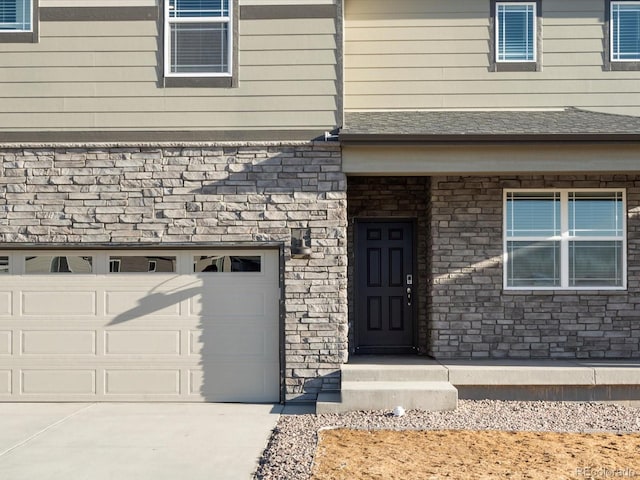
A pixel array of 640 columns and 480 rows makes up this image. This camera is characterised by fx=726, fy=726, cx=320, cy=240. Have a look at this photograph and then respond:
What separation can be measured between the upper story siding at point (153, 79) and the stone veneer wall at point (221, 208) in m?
0.34

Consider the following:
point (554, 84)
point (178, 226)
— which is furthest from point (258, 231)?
point (554, 84)

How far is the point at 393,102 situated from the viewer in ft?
32.2

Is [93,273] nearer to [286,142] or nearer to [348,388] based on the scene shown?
[286,142]

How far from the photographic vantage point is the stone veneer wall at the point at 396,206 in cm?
1038

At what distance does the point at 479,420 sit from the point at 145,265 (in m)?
4.36

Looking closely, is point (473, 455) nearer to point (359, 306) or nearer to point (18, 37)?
point (359, 306)

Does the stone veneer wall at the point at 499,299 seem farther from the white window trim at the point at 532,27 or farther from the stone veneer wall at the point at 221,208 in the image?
the stone veneer wall at the point at 221,208

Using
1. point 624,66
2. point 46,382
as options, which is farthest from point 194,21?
point 624,66

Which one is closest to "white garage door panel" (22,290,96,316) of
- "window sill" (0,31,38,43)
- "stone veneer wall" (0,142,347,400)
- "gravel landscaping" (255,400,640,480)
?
"stone veneer wall" (0,142,347,400)

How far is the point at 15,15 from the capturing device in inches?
354

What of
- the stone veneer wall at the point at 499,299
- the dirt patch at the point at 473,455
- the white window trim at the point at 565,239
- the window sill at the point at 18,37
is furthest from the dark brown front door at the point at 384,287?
the window sill at the point at 18,37

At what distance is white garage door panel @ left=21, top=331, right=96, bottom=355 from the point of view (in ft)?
29.3

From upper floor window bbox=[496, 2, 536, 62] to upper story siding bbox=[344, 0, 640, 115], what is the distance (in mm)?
148

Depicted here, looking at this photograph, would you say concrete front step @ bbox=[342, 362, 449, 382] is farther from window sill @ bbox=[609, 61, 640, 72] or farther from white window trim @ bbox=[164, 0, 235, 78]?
window sill @ bbox=[609, 61, 640, 72]
